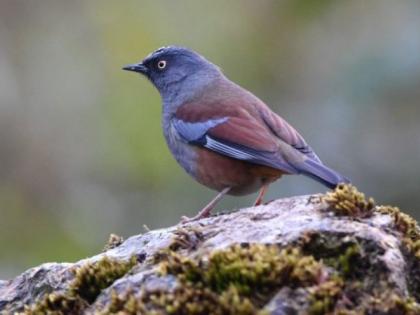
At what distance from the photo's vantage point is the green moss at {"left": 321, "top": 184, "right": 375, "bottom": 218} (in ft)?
16.6

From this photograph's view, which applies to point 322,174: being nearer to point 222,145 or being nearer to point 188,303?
point 222,145

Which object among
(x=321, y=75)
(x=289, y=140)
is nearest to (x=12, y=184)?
(x=321, y=75)

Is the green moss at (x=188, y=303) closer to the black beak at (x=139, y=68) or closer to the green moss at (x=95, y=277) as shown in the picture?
the green moss at (x=95, y=277)

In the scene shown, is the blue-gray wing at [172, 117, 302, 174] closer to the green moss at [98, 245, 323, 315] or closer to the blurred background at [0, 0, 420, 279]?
→ the green moss at [98, 245, 323, 315]

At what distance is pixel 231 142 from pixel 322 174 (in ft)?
3.26

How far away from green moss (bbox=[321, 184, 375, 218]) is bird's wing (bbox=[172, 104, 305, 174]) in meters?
1.61

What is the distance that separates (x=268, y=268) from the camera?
446 cm

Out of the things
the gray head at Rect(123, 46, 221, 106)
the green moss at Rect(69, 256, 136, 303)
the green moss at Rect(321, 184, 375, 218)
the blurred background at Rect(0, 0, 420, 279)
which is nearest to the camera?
the green moss at Rect(321, 184, 375, 218)

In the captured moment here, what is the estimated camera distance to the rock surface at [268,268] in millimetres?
4387

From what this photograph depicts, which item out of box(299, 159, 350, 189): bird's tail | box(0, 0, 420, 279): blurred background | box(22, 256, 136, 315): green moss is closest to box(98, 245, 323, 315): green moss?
box(22, 256, 136, 315): green moss

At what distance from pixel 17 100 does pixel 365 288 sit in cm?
1155

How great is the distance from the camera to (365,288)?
178 inches

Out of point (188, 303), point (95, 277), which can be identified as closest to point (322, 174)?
point (95, 277)

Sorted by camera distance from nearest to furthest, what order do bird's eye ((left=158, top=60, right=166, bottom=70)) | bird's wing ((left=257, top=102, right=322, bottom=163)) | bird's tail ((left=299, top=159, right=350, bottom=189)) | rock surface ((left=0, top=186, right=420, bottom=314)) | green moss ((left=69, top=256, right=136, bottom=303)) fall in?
rock surface ((left=0, top=186, right=420, bottom=314)) < green moss ((left=69, top=256, right=136, bottom=303)) < bird's tail ((left=299, top=159, right=350, bottom=189)) < bird's wing ((left=257, top=102, right=322, bottom=163)) < bird's eye ((left=158, top=60, right=166, bottom=70))
